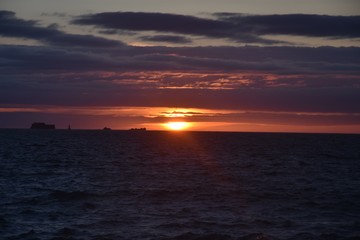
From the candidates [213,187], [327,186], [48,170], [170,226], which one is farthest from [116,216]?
[48,170]

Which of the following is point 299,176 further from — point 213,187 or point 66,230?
point 66,230

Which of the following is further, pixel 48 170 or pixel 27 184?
pixel 48 170

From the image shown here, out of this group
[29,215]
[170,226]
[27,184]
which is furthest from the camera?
[27,184]

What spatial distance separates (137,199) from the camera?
110 feet

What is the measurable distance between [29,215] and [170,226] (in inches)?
317

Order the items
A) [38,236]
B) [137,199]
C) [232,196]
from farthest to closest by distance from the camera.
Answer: [232,196] → [137,199] → [38,236]

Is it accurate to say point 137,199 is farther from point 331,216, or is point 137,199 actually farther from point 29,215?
point 331,216

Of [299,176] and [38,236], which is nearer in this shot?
[38,236]

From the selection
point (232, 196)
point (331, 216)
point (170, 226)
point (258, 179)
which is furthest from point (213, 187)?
point (170, 226)

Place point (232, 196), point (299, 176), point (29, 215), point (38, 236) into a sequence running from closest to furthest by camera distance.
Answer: point (38, 236), point (29, 215), point (232, 196), point (299, 176)

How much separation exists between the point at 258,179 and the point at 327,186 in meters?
6.87

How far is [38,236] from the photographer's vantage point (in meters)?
23.1

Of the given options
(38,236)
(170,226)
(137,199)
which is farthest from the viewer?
(137,199)

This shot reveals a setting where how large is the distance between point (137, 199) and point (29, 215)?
8088 millimetres
